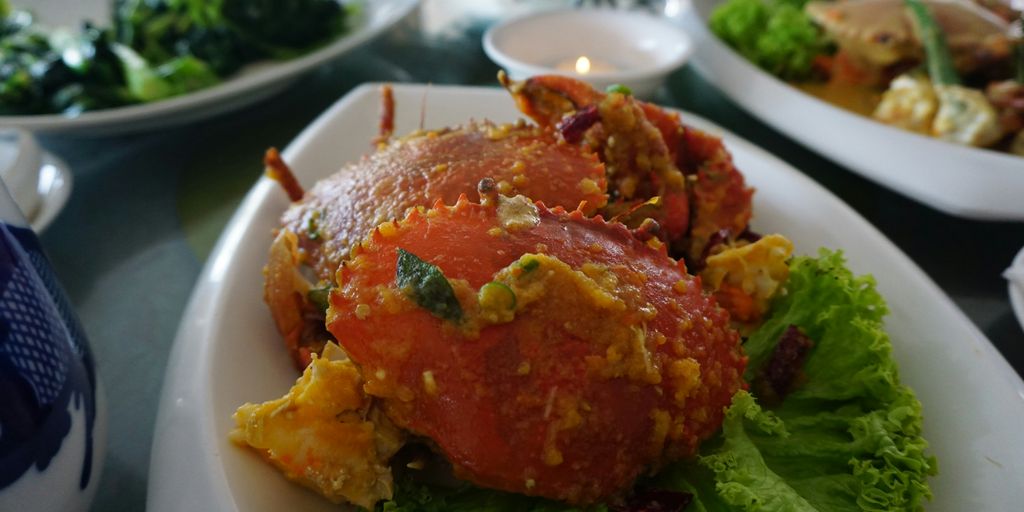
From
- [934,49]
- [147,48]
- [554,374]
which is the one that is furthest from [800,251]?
[147,48]

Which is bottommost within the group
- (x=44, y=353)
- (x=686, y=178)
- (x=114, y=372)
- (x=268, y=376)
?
(x=114, y=372)

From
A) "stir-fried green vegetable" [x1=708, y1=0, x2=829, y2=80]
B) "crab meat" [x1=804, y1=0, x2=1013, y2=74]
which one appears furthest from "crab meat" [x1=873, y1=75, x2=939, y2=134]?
"stir-fried green vegetable" [x1=708, y1=0, x2=829, y2=80]

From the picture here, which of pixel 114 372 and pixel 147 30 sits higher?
pixel 147 30

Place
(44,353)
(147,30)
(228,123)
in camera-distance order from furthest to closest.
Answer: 1. (147,30)
2. (228,123)
3. (44,353)

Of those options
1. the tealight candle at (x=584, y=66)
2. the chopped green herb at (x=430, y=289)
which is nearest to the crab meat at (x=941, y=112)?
the tealight candle at (x=584, y=66)

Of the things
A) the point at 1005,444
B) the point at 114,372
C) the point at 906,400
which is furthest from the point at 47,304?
the point at 1005,444

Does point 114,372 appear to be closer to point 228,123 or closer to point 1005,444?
point 228,123

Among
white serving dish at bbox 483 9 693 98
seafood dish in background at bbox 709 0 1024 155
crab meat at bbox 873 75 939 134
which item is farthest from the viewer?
white serving dish at bbox 483 9 693 98

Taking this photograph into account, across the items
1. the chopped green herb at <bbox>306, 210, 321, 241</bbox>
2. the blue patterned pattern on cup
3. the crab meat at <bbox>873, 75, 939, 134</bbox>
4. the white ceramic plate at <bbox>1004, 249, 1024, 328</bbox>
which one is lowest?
the crab meat at <bbox>873, 75, 939, 134</bbox>

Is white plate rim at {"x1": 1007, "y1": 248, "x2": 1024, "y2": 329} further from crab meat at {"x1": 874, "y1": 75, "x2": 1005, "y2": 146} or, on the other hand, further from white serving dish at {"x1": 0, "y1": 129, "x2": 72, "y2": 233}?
white serving dish at {"x1": 0, "y1": 129, "x2": 72, "y2": 233}
